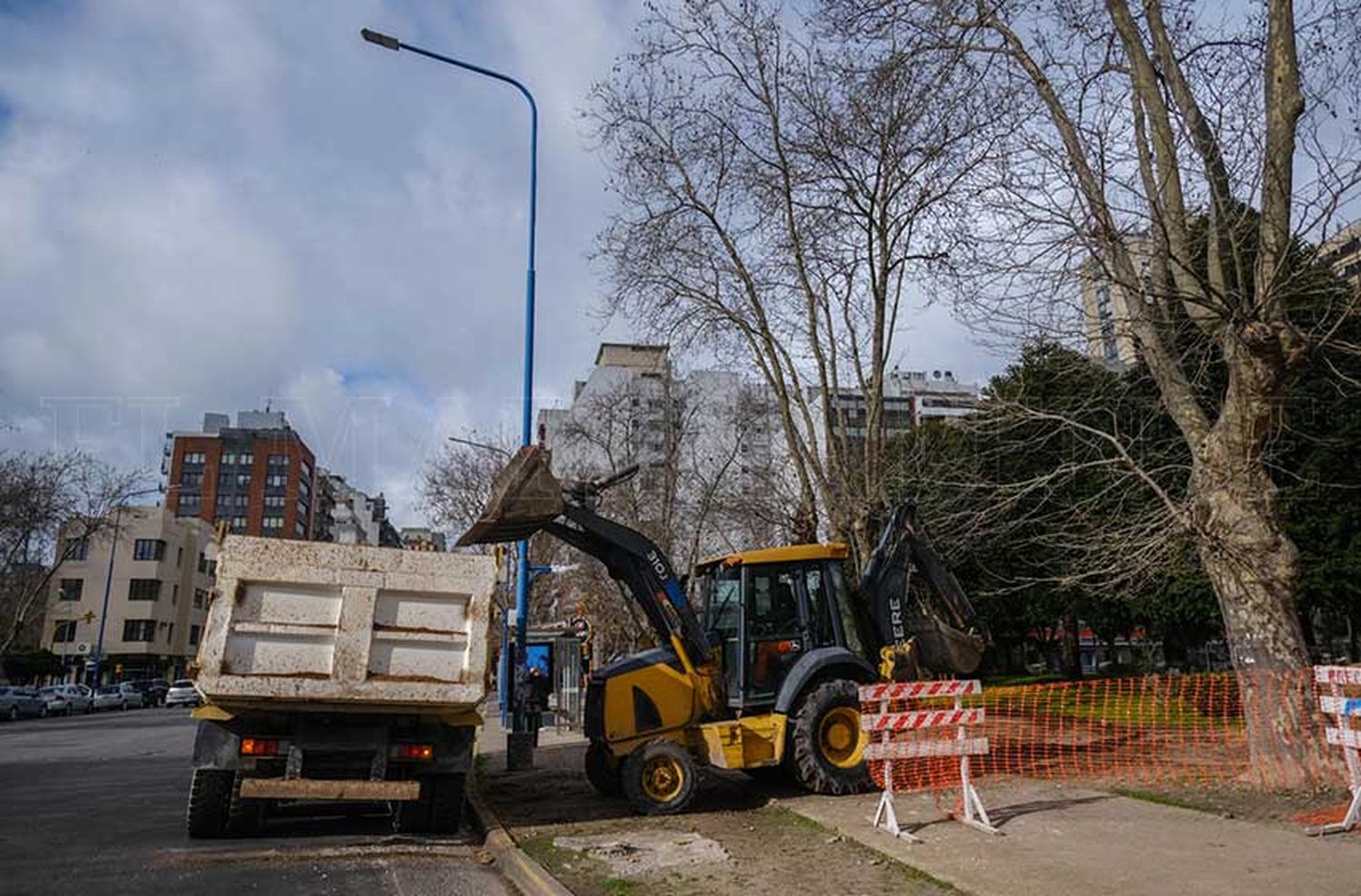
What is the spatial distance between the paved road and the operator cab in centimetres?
332

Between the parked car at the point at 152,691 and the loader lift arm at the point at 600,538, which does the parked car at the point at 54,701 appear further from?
the loader lift arm at the point at 600,538

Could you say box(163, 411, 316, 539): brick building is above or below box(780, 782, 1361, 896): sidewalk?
above

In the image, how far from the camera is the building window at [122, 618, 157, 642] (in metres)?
69.4

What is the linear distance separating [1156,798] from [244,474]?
118 m

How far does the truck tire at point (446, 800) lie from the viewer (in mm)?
8805

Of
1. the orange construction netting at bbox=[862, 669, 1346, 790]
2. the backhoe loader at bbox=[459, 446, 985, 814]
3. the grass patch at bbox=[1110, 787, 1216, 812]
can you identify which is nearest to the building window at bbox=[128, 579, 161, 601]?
the orange construction netting at bbox=[862, 669, 1346, 790]

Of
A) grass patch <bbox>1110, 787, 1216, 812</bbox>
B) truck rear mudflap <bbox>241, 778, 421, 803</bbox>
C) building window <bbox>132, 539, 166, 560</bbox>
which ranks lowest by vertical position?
grass patch <bbox>1110, 787, 1216, 812</bbox>

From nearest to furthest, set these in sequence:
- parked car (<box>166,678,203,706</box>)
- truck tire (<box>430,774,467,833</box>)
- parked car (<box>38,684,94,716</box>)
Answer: truck tire (<box>430,774,467,833</box>), parked car (<box>38,684,94,716</box>), parked car (<box>166,678,203,706</box>)

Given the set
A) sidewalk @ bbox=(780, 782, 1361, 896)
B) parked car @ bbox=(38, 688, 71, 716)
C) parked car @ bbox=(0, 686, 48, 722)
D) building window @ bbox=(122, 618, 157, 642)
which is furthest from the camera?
building window @ bbox=(122, 618, 157, 642)

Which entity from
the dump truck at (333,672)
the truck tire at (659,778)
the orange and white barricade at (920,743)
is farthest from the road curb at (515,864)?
the orange and white barricade at (920,743)

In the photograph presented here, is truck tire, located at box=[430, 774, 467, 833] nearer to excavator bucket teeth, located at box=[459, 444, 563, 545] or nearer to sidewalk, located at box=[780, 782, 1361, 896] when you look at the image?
excavator bucket teeth, located at box=[459, 444, 563, 545]

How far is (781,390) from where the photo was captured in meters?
18.1

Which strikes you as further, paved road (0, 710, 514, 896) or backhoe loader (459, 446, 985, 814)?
backhoe loader (459, 446, 985, 814)

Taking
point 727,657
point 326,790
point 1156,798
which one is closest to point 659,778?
point 727,657
